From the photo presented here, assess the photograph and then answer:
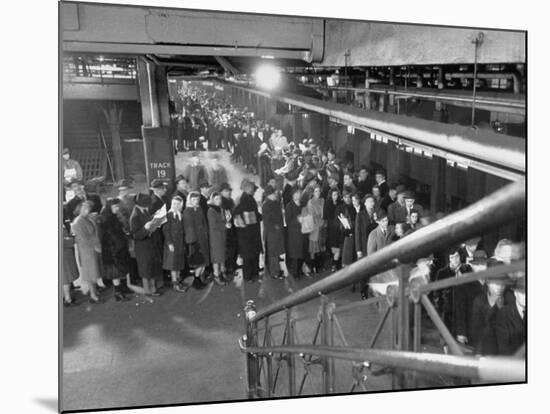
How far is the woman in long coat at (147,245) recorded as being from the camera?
3379mm

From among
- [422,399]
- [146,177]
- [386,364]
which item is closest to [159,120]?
[146,177]

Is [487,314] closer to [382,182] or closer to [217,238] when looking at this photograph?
[382,182]

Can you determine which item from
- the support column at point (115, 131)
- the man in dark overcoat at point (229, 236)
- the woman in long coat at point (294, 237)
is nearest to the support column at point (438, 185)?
the woman in long coat at point (294, 237)

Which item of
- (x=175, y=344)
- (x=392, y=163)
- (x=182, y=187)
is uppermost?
(x=392, y=163)

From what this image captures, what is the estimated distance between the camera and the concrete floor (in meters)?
3.32

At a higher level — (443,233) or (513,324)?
(443,233)

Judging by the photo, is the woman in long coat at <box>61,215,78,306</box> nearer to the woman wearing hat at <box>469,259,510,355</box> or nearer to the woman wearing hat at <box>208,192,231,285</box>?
the woman wearing hat at <box>208,192,231,285</box>

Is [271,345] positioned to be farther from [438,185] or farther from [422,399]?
[438,185]

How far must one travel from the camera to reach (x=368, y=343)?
11.5 ft

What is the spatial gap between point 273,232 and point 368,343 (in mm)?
713

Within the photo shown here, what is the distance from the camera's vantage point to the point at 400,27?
140 inches

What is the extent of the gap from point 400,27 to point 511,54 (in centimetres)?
57

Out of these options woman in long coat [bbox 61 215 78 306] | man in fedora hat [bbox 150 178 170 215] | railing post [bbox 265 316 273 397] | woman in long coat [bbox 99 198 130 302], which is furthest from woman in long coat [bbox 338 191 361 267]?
woman in long coat [bbox 61 215 78 306]

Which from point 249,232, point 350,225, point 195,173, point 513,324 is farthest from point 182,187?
point 513,324
